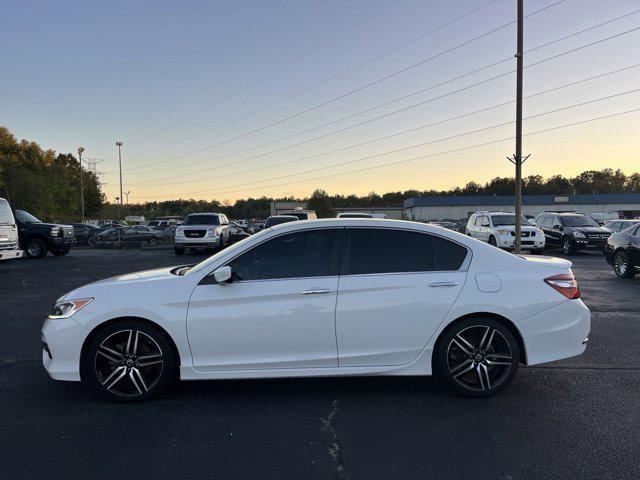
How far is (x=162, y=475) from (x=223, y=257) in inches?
73.1

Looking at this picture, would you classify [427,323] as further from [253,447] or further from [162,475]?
[162,475]

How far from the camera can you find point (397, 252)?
4422 millimetres

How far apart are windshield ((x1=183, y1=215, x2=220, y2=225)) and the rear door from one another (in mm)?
18443

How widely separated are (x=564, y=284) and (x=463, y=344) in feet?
3.62

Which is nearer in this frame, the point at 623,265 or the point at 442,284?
the point at 442,284

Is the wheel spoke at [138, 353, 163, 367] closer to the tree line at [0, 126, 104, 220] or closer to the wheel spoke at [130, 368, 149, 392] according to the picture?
the wheel spoke at [130, 368, 149, 392]

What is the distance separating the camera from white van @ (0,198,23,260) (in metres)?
15.9

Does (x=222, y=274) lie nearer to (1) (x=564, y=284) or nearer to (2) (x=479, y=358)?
(2) (x=479, y=358)

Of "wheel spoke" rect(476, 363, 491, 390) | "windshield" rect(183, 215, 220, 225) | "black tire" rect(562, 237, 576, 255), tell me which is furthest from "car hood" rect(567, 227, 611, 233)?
"wheel spoke" rect(476, 363, 491, 390)

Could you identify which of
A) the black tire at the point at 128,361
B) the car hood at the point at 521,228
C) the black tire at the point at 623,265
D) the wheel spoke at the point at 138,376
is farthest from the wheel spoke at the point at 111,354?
the car hood at the point at 521,228

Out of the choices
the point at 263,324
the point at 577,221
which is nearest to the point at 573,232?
the point at 577,221

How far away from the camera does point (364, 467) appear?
3156 millimetres

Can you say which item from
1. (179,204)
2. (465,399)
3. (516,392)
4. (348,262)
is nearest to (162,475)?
(348,262)

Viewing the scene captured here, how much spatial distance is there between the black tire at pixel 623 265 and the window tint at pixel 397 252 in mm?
9965
